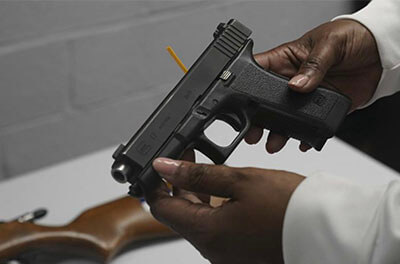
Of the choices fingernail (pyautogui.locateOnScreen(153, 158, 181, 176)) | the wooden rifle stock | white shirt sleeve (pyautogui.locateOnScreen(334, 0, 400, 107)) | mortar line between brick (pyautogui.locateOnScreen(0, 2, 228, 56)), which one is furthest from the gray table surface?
fingernail (pyautogui.locateOnScreen(153, 158, 181, 176))

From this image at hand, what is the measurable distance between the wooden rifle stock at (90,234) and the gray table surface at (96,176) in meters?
0.10

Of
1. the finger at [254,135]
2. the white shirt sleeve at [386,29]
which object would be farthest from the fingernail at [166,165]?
the white shirt sleeve at [386,29]

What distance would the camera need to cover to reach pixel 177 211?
0.71 metres

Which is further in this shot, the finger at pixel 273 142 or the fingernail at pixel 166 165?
the finger at pixel 273 142

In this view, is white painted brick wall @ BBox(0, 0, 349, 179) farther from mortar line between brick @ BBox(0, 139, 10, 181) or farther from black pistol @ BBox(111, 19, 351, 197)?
black pistol @ BBox(111, 19, 351, 197)

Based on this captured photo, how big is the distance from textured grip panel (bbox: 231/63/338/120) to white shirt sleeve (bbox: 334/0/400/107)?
0.17 m

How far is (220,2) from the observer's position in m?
1.71

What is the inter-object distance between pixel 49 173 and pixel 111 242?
11.8 inches


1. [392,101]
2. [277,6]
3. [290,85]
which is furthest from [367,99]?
[392,101]

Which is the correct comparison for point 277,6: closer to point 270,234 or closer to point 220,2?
point 220,2

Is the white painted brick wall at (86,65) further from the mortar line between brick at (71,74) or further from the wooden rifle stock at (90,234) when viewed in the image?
the wooden rifle stock at (90,234)

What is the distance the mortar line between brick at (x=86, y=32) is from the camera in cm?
143

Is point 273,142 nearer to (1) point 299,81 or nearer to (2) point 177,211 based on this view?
(1) point 299,81

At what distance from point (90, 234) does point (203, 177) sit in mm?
369
